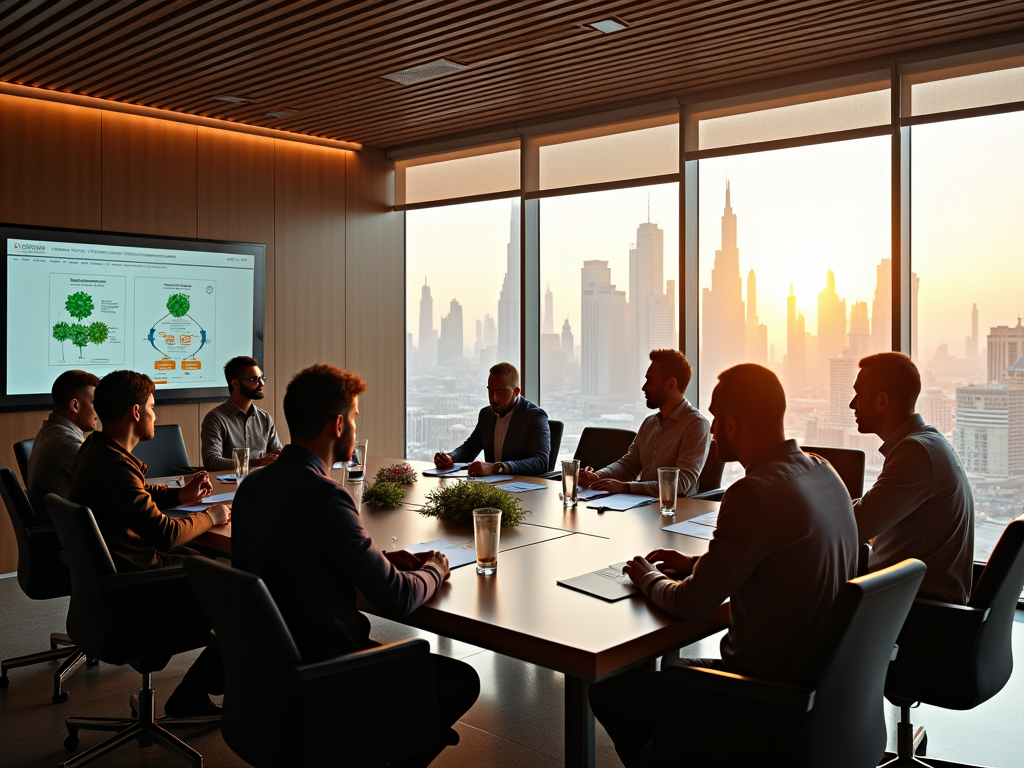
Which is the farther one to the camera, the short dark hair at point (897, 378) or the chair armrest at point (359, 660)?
the short dark hair at point (897, 378)

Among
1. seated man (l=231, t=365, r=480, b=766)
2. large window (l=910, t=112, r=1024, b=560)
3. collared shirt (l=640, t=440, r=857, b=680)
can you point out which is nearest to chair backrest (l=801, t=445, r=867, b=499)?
large window (l=910, t=112, r=1024, b=560)

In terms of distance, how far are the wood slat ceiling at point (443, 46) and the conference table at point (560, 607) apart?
276 centimetres

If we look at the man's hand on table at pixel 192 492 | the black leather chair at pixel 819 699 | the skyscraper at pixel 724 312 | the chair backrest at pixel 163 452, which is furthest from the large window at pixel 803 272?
the black leather chair at pixel 819 699

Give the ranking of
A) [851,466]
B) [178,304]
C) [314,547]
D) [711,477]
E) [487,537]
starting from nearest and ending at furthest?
[314,547] → [487,537] → [851,466] → [711,477] → [178,304]

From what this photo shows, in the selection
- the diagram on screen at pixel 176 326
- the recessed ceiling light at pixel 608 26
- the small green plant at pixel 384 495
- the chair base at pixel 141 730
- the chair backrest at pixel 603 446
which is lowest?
the chair base at pixel 141 730

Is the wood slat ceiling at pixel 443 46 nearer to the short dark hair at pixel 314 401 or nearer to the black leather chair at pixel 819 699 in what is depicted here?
the short dark hair at pixel 314 401

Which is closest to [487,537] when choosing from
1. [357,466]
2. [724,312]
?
[357,466]

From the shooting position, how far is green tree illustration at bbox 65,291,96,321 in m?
6.33

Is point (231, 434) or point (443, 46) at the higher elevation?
point (443, 46)

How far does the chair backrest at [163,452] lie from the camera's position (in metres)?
5.33

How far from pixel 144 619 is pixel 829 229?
4.72 meters

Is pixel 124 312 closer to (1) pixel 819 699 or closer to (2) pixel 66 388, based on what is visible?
(2) pixel 66 388

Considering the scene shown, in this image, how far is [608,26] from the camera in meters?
4.82

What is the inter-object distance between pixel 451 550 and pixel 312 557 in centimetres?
83
